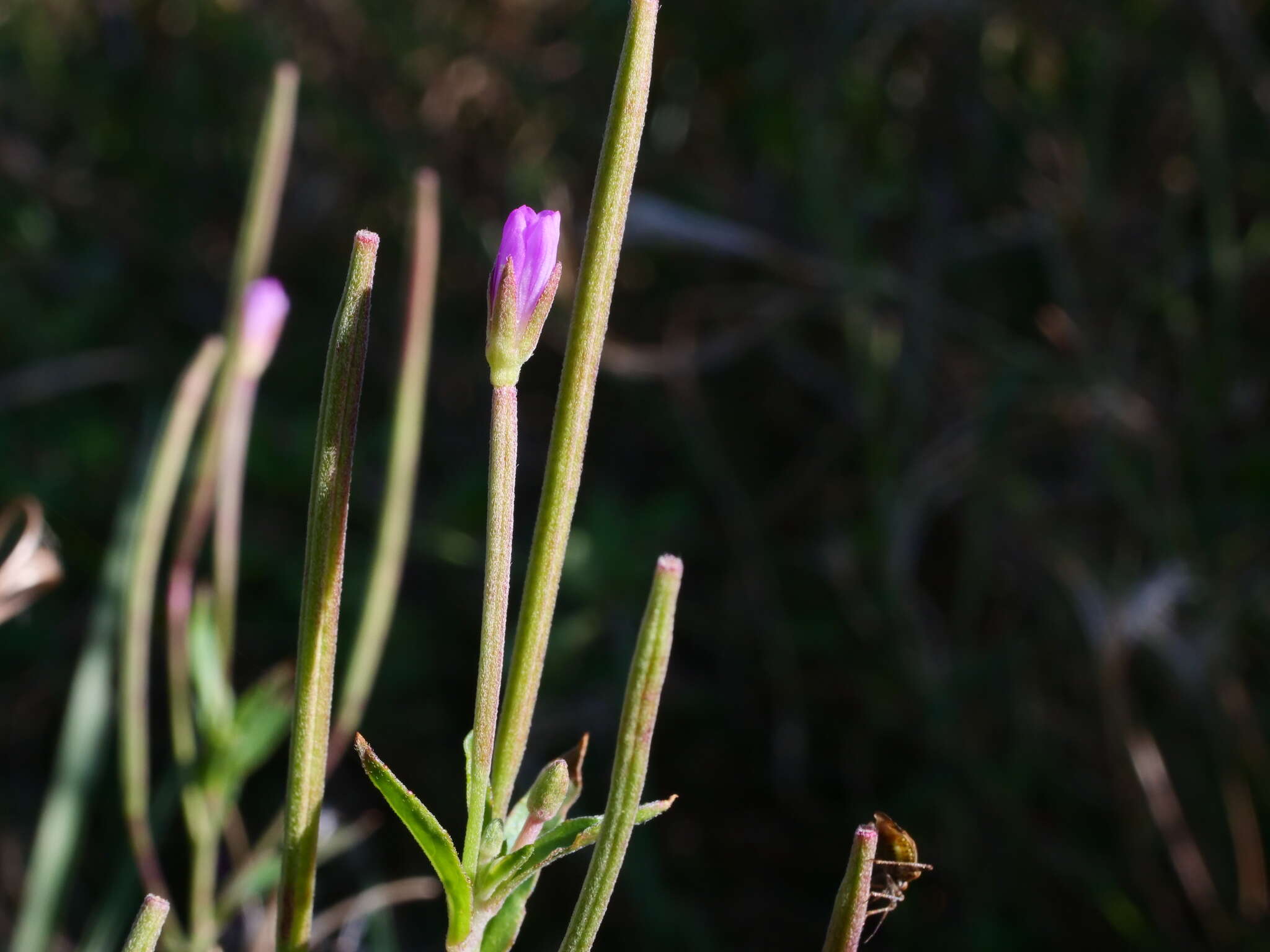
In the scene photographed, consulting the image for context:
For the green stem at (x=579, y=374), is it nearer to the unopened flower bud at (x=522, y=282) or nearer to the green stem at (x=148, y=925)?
the unopened flower bud at (x=522, y=282)

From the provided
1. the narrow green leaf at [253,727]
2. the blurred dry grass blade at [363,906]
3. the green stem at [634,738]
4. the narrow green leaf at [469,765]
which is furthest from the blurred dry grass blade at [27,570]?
the green stem at [634,738]

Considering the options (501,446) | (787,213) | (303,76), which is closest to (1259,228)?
(787,213)

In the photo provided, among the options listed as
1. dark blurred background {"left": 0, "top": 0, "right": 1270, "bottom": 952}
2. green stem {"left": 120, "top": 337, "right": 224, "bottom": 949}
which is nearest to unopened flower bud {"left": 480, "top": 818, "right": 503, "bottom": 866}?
green stem {"left": 120, "top": 337, "right": 224, "bottom": 949}

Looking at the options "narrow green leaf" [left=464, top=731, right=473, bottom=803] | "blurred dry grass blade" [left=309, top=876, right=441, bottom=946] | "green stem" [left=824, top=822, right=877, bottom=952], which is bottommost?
"blurred dry grass blade" [left=309, top=876, right=441, bottom=946]

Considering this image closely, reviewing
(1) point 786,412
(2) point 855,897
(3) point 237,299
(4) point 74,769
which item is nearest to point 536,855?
(2) point 855,897

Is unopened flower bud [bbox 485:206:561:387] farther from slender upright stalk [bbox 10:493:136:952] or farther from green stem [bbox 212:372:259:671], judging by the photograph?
slender upright stalk [bbox 10:493:136:952]

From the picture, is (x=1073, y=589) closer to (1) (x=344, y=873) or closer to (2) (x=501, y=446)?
(1) (x=344, y=873)
